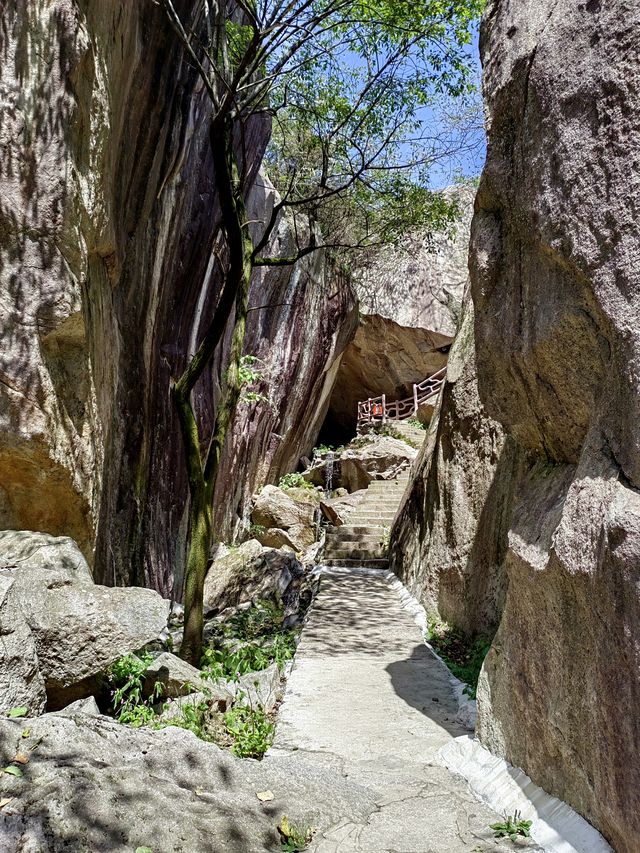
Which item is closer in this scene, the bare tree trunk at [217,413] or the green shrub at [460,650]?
the green shrub at [460,650]

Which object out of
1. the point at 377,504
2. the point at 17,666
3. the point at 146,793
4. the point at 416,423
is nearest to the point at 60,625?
the point at 17,666

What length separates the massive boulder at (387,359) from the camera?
77.4 feet

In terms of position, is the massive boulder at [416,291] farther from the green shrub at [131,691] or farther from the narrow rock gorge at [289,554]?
the green shrub at [131,691]

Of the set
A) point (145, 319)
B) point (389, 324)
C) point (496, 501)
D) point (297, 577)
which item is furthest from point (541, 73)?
point (389, 324)

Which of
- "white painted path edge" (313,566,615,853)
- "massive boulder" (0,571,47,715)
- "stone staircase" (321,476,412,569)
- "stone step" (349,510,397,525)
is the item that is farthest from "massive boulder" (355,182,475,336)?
"massive boulder" (0,571,47,715)

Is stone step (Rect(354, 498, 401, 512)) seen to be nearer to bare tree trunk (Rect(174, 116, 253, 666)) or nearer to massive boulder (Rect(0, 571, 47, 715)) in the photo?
bare tree trunk (Rect(174, 116, 253, 666))

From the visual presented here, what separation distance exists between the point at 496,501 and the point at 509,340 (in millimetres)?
2879

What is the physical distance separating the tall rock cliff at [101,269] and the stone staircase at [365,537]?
10.5ft

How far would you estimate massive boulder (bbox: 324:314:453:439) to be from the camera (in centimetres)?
2359

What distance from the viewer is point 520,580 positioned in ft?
10.3

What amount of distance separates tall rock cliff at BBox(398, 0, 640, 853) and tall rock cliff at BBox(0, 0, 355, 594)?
3.17 metres

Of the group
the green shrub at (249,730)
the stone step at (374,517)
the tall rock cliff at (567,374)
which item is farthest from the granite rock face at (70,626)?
the stone step at (374,517)

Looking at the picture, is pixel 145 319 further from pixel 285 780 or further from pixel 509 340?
pixel 285 780

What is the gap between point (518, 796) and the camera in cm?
293
